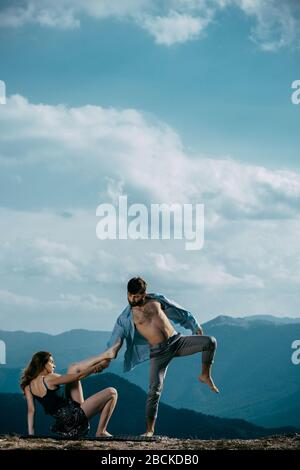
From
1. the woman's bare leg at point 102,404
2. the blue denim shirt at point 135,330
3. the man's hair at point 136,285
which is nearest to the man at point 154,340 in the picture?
the blue denim shirt at point 135,330

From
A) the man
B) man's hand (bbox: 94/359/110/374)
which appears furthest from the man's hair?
man's hand (bbox: 94/359/110/374)

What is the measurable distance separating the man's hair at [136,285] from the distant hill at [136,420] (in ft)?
359

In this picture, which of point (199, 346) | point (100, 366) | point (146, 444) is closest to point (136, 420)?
point (199, 346)

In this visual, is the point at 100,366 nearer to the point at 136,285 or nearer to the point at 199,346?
the point at 136,285

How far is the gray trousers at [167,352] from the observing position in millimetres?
13562


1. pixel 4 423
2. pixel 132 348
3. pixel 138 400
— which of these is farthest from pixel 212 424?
pixel 132 348

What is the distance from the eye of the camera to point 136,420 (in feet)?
549

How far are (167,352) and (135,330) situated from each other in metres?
0.78

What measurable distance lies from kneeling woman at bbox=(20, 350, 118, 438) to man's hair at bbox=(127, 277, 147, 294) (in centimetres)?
131

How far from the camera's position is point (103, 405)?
12578 mm

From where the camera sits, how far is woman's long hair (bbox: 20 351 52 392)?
12.3m
